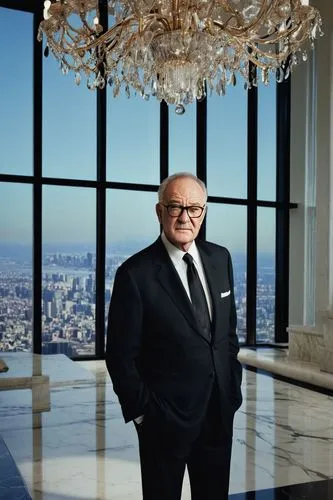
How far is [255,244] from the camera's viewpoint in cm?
817

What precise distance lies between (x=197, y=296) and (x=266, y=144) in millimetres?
6743

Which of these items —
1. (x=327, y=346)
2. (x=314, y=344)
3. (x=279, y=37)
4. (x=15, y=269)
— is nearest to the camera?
(x=279, y=37)

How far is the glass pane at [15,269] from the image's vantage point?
6.88 metres

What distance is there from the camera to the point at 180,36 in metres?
3.95

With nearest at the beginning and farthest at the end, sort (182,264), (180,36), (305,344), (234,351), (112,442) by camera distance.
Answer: (182,264), (234,351), (112,442), (180,36), (305,344)

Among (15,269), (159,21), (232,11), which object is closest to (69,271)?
(15,269)

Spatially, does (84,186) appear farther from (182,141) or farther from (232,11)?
(232,11)

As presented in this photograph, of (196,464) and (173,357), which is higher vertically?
(173,357)

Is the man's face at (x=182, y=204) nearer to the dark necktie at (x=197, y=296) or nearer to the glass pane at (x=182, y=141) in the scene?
the dark necktie at (x=197, y=296)

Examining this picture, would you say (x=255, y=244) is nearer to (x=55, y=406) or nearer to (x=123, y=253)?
(x=123, y=253)

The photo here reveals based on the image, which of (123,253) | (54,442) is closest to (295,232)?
(123,253)

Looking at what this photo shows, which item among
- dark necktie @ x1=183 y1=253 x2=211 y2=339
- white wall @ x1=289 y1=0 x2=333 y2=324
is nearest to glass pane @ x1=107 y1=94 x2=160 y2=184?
white wall @ x1=289 y1=0 x2=333 y2=324

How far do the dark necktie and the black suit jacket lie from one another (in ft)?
0.11

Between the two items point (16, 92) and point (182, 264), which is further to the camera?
point (16, 92)
